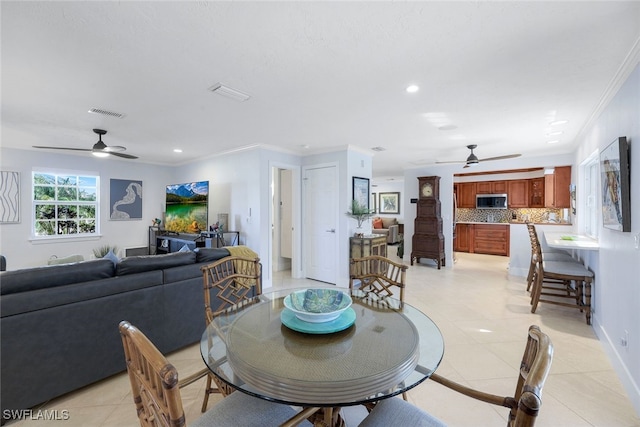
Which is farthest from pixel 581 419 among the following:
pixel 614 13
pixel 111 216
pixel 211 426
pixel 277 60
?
pixel 111 216

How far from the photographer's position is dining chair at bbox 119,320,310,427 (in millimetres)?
740

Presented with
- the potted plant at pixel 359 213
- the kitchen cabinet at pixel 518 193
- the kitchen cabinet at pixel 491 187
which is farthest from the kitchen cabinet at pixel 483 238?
the potted plant at pixel 359 213

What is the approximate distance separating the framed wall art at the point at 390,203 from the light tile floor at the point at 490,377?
642 centimetres

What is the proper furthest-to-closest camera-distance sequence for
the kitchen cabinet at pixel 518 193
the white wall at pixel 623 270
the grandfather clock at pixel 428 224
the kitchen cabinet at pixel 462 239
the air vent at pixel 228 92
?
the kitchen cabinet at pixel 462 239 < the kitchen cabinet at pixel 518 193 < the grandfather clock at pixel 428 224 < the air vent at pixel 228 92 < the white wall at pixel 623 270

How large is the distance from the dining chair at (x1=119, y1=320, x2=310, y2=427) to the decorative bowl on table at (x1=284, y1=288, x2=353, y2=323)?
41 centimetres

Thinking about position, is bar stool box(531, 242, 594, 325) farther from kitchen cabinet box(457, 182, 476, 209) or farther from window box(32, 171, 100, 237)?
window box(32, 171, 100, 237)

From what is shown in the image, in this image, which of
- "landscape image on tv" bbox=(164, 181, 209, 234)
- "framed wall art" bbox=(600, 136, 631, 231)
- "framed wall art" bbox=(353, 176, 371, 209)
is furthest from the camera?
"landscape image on tv" bbox=(164, 181, 209, 234)

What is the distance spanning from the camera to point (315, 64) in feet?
6.72

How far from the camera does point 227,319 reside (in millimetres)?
1716

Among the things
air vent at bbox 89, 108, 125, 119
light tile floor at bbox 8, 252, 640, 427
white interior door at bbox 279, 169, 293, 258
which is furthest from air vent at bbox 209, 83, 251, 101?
white interior door at bbox 279, 169, 293, 258

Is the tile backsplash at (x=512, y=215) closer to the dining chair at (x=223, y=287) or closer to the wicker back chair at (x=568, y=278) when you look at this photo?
the wicker back chair at (x=568, y=278)

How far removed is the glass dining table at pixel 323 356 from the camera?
1.02 metres

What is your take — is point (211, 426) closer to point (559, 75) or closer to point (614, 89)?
point (559, 75)

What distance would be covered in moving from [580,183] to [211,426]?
19.4 ft
